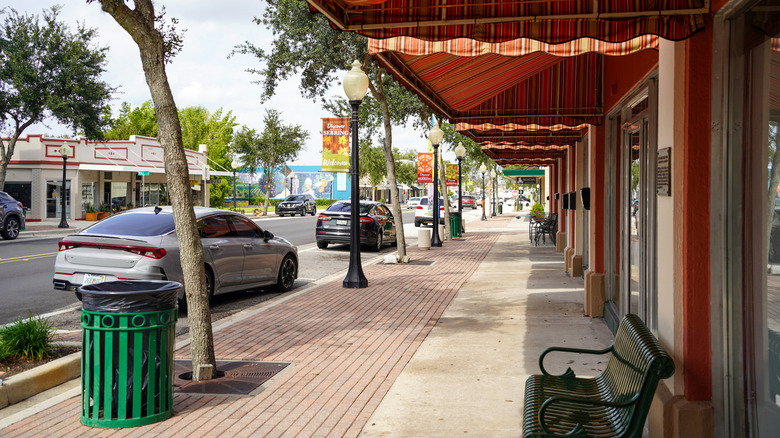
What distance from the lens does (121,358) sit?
5.00 m

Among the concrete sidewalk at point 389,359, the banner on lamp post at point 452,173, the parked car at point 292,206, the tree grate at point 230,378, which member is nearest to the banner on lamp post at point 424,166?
the banner on lamp post at point 452,173

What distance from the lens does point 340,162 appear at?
18.3m

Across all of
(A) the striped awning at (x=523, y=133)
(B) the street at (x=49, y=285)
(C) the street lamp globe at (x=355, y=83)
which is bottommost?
(B) the street at (x=49, y=285)

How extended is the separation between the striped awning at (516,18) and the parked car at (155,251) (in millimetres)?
5417

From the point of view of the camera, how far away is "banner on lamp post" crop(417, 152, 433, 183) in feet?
87.0

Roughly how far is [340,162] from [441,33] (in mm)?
13549

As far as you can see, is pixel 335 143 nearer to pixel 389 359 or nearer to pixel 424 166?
pixel 424 166

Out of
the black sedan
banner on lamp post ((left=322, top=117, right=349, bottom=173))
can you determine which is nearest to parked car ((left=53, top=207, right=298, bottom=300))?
banner on lamp post ((left=322, top=117, right=349, bottom=173))

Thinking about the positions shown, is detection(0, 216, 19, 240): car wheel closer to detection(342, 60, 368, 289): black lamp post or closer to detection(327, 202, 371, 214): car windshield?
detection(327, 202, 371, 214): car windshield

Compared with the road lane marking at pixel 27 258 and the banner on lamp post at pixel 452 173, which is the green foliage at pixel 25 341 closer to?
the road lane marking at pixel 27 258

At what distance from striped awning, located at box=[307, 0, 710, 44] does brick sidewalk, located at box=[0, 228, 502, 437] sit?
2.94m

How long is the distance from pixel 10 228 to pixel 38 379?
2011cm

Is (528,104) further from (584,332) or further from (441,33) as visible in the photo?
(441,33)

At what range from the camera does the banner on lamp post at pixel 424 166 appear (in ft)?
87.0
